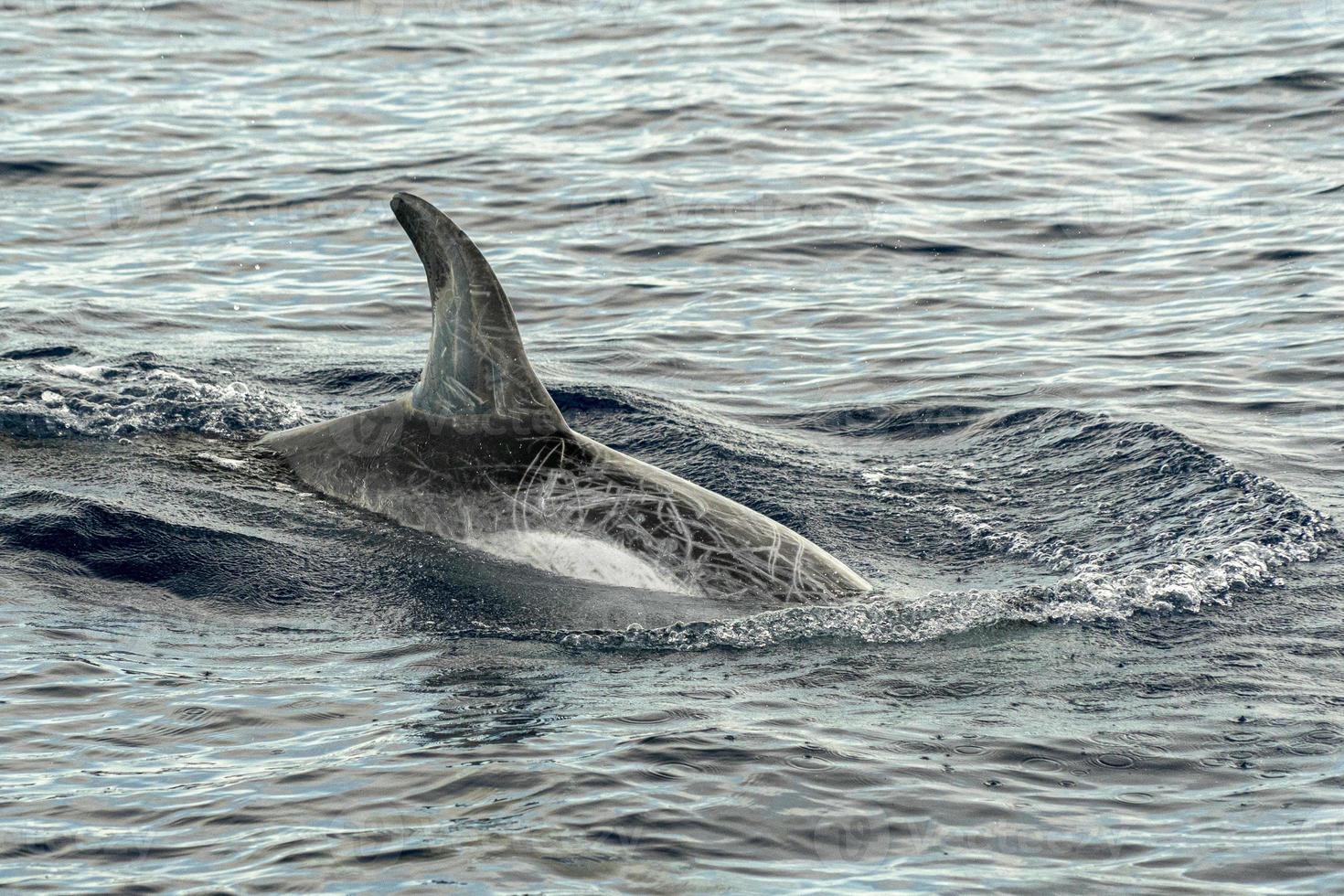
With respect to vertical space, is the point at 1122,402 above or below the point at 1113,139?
below

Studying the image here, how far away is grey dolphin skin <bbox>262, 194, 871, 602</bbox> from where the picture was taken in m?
8.93

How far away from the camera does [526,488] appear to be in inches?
362

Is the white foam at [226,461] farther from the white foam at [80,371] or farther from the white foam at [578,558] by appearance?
the white foam at [80,371]

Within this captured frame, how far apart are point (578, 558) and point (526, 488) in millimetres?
510

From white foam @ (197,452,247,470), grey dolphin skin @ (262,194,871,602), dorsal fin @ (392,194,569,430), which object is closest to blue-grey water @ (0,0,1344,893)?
white foam @ (197,452,247,470)

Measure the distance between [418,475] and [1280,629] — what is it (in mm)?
4680

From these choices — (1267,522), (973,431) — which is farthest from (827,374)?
(1267,522)

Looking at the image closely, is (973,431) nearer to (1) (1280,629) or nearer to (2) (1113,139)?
(1) (1280,629)

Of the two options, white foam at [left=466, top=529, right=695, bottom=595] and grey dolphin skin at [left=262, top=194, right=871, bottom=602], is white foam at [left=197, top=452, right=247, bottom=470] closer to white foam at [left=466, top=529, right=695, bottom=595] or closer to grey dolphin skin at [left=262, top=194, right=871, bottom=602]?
grey dolphin skin at [left=262, top=194, right=871, bottom=602]

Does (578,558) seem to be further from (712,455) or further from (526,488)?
(712,455)

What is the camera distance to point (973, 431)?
1253 centimetres

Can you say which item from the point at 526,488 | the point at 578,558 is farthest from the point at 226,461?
the point at 578,558

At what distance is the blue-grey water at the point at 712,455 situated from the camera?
646 centimetres

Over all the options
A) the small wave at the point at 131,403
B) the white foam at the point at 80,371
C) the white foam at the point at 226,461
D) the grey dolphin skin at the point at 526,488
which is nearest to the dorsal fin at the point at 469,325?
the grey dolphin skin at the point at 526,488
